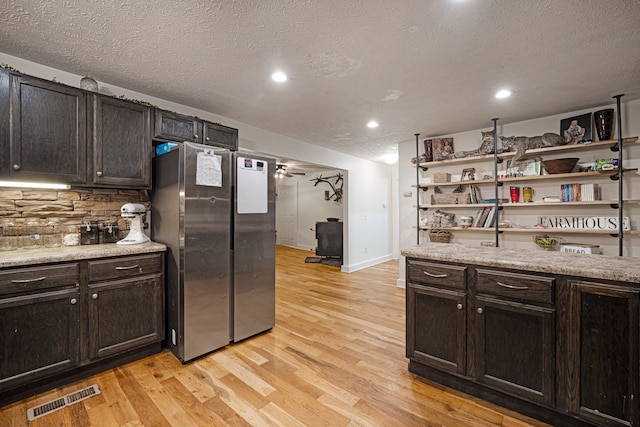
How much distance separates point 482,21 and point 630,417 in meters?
2.32

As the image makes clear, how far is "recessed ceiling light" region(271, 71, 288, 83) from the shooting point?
2393mm

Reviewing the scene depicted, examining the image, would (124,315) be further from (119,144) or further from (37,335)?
(119,144)

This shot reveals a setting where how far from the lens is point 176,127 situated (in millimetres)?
2738

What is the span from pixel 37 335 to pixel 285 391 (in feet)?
5.64

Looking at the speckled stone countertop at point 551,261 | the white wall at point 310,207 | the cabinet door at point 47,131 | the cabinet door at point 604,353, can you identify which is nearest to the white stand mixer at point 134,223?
the cabinet door at point 47,131

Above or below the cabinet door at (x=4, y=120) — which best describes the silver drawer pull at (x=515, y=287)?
below

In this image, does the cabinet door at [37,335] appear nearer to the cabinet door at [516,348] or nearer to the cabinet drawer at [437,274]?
the cabinet drawer at [437,274]

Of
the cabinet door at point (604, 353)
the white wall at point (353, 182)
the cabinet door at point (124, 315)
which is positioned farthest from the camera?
the white wall at point (353, 182)

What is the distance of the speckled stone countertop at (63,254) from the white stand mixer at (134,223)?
96 mm

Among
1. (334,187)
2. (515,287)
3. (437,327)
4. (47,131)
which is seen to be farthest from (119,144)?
(334,187)

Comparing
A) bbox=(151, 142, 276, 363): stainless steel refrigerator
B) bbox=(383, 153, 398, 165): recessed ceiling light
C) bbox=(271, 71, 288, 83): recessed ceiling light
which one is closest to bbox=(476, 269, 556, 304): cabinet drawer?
bbox=(151, 142, 276, 363): stainless steel refrigerator

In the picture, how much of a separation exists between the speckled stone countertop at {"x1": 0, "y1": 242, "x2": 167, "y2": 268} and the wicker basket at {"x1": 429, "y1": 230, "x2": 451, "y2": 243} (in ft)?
11.7

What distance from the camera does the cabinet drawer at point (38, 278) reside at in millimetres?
1777

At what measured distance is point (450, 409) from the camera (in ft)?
5.82
